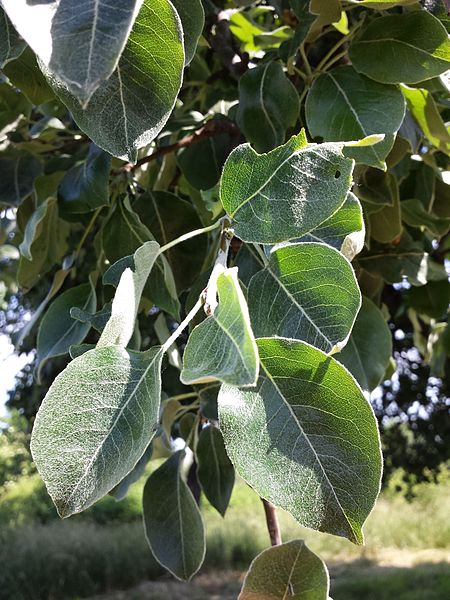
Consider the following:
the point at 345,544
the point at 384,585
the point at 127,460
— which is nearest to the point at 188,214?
the point at 127,460

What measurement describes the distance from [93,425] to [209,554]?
283 inches

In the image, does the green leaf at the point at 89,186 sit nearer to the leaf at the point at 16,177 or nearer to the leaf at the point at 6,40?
the leaf at the point at 16,177

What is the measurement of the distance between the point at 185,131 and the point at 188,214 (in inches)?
5.2

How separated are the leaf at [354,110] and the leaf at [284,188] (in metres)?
0.24

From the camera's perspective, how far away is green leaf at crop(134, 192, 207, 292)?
0.80 m

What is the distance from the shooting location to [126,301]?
440mm

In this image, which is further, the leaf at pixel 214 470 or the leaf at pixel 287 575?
the leaf at pixel 214 470

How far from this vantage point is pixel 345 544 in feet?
24.9

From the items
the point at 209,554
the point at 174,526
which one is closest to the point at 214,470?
the point at 174,526

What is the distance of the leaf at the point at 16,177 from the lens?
35.5 inches

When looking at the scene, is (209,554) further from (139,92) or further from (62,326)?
(139,92)

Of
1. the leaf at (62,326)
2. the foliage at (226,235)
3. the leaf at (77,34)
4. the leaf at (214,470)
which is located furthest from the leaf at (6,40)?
the leaf at (214,470)

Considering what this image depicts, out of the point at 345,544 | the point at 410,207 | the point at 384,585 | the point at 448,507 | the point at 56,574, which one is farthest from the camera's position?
the point at 448,507

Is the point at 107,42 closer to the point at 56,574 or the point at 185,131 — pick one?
the point at 185,131
